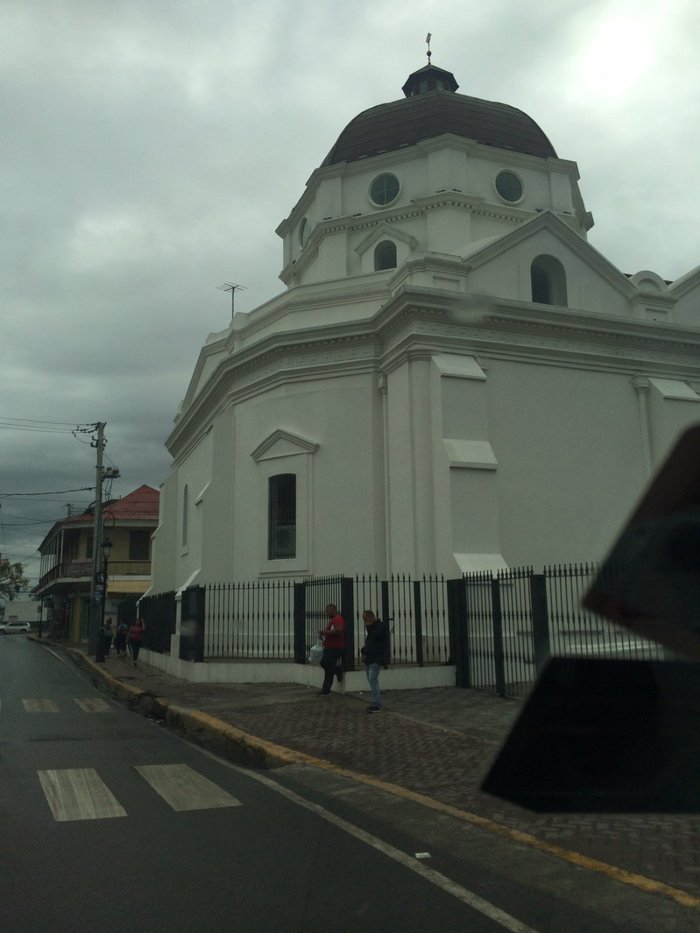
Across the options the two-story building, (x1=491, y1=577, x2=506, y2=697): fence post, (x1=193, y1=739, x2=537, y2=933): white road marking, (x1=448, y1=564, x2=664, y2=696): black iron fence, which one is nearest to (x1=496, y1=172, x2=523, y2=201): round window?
(x1=448, y1=564, x2=664, y2=696): black iron fence

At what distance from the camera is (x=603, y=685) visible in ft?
7.98

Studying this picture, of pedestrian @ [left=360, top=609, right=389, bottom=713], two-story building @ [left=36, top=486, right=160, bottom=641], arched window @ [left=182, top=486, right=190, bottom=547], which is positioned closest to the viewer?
pedestrian @ [left=360, top=609, right=389, bottom=713]

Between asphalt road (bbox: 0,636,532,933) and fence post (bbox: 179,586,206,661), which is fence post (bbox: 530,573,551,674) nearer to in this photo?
asphalt road (bbox: 0,636,532,933)

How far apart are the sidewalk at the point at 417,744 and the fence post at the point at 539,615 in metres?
1.04

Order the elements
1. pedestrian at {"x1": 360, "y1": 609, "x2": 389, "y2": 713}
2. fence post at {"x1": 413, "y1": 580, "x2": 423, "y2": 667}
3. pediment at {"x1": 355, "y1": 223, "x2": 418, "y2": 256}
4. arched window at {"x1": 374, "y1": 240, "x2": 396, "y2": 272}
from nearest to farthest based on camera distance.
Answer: pedestrian at {"x1": 360, "y1": 609, "x2": 389, "y2": 713} < fence post at {"x1": 413, "y1": 580, "x2": 423, "y2": 667} < pediment at {"x1": 355, "y1": 223, "x2": 418, "y2": 256} < arched window at {"x1": 374, "y1": 240, "x2": 396, "y2": 272}

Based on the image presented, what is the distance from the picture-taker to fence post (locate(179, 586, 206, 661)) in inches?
727

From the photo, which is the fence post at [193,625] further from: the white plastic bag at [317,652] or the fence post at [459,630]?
the fence post at [459,630]

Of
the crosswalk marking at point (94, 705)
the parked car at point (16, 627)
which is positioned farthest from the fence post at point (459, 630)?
the parked car at point (16, 627)

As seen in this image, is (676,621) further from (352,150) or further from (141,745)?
(352,150)

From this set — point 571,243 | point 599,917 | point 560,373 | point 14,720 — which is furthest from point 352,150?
point 599,917

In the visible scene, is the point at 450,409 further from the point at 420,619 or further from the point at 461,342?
the point at 420,619

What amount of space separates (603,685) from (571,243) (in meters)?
20.8

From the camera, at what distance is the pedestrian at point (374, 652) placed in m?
12.5

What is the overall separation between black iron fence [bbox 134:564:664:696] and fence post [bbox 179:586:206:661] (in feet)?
0.07
